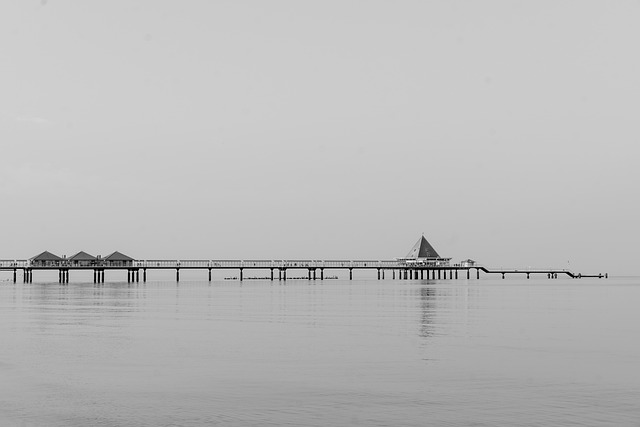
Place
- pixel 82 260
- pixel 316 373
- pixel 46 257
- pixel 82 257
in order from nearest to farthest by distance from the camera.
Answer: pixel 316 373, pixel 46 257, pixel 82 260, pixel 82 257

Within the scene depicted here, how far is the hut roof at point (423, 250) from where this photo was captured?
6004 inches

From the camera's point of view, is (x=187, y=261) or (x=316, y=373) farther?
(x=187, y=261)

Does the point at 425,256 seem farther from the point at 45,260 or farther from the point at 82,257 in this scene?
the point at 45,260

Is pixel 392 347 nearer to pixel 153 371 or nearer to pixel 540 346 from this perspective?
pixel 540 346

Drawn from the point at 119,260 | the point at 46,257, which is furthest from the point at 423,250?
the point at 46,257

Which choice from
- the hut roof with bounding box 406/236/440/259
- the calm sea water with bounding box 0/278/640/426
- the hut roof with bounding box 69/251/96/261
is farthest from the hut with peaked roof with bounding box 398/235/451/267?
the calm sea water with bounding box 0/278/640/426

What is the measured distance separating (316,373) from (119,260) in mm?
102509

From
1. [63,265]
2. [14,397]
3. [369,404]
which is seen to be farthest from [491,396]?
[63,265]

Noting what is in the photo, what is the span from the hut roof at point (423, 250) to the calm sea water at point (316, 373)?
114143 mm

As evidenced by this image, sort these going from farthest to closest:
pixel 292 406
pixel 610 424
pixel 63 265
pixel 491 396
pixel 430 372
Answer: pixel 63 265, pixel 430 372, pixel 491 396, pixel 292 406, pixel 610 424

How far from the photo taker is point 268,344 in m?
27.9

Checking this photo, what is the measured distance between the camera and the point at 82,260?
11550 cm

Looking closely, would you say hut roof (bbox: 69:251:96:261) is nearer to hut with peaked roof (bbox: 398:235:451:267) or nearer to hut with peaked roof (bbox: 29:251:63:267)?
hut with peaked roof (bbox: 29:251:63:267)

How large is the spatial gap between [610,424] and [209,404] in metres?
7.86
